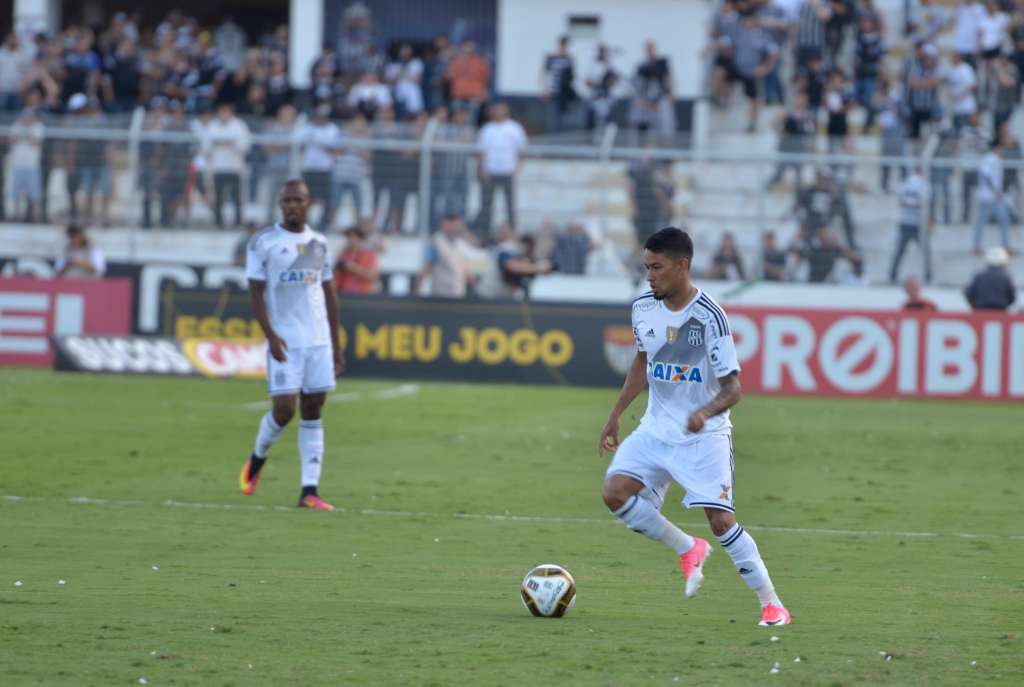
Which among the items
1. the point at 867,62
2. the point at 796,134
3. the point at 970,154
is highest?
the point at 867,62

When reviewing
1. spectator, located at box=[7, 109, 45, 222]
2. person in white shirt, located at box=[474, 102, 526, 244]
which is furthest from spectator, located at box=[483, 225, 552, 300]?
spectator, located at box=[7, 109, 45, 222]

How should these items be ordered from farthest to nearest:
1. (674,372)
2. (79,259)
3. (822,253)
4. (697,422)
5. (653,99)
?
(653,99)
(822,253)
(79,259)
(674,372)
(697,422)

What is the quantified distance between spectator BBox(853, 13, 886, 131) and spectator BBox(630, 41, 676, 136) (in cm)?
330

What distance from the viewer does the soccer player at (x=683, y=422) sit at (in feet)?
26.8

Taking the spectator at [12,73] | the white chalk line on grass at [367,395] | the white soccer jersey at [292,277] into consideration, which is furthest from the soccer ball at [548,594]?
the spectator at [12,73]

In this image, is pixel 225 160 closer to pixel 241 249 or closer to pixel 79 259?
pixel 241 249

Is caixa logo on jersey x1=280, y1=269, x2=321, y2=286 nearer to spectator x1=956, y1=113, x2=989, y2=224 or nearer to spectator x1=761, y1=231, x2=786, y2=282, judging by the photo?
spectator x1=761, y1=231, x2=786, y2=282

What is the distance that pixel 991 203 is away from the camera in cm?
2666

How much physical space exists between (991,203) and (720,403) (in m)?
19.7

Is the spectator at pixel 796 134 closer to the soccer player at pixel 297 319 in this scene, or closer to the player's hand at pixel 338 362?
the player's hand at pixel 338 362

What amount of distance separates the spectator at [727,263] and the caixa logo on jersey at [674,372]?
61.1ft

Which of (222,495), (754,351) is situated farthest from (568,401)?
(222,495)

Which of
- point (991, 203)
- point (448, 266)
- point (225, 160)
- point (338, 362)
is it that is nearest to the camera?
point (338, 362)

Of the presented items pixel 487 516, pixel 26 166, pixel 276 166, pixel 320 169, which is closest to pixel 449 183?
pixel 320 169
